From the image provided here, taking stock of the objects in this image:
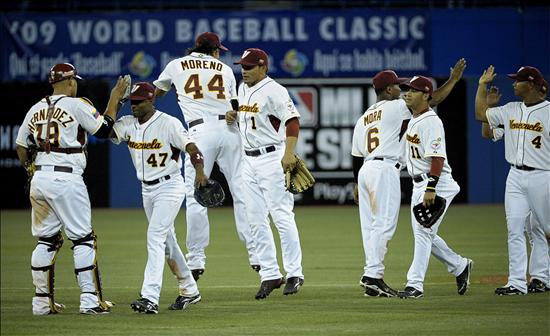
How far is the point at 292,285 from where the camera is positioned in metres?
10.8

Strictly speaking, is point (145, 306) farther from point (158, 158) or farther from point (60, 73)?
point (60, 73)

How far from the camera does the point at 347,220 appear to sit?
20.5 meters

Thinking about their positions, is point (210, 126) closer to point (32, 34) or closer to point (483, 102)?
point (483, 102)

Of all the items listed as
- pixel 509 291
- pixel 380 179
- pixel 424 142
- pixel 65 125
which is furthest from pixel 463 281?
pixel 65 125

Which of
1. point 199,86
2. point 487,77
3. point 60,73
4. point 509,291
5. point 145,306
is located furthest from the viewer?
point 199,86

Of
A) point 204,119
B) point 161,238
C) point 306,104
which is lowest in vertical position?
point 161,238

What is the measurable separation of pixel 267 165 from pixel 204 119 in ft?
3.19

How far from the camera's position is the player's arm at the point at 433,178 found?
10052 millimetres

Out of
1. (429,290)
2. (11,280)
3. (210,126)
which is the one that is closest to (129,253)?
(11,280)

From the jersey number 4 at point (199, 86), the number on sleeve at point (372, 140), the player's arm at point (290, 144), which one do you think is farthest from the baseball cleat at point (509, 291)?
the jersey number 4 at point (199, 86)

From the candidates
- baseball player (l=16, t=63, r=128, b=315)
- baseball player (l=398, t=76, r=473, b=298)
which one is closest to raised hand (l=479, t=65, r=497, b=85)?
baseball player (l=398, t=76, r=473, b=298)

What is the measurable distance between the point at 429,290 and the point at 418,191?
1.16 meters

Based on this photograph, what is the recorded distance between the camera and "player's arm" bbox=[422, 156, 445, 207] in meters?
10.1

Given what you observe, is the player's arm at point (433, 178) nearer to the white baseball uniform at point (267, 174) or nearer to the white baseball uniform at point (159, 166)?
the white baseball uniform at point (267, 174)
